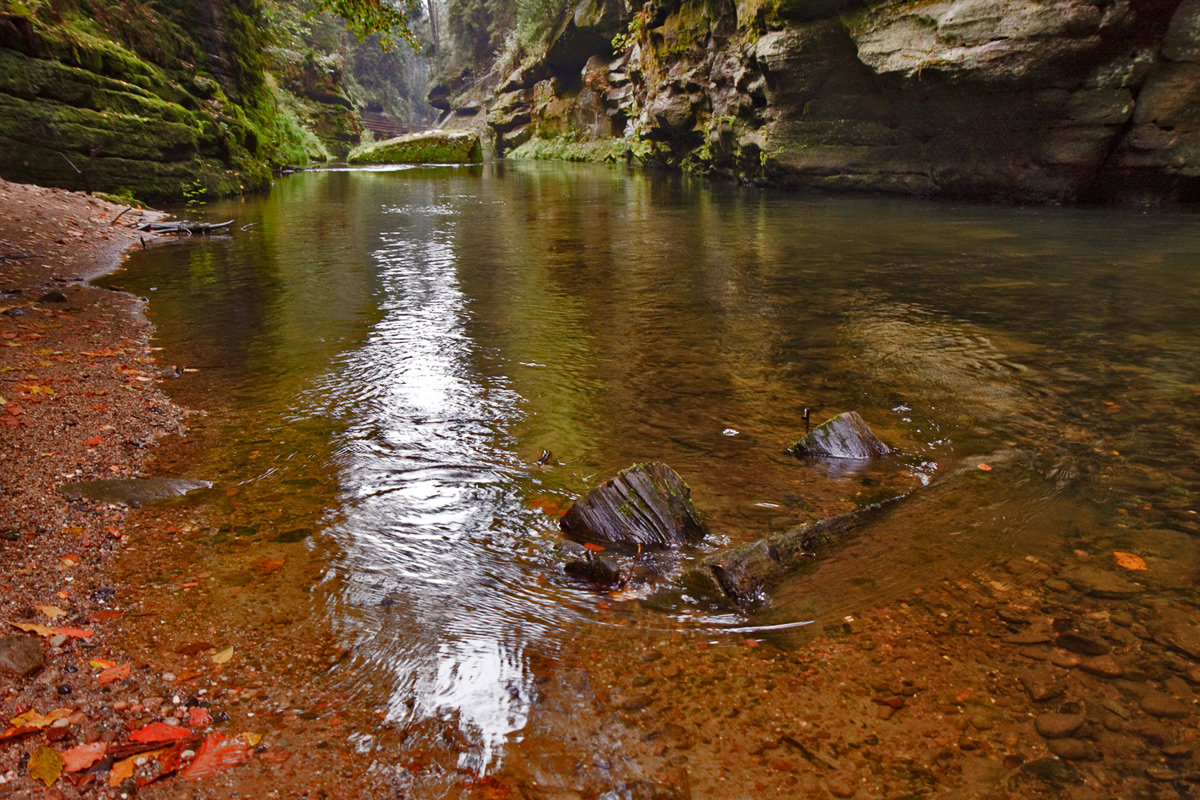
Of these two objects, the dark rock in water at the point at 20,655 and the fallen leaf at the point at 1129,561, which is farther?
the fallen leaf at the point at 1129,561

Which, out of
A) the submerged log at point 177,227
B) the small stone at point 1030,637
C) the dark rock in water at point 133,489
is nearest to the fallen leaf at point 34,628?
the dark rock in water at point 133,489

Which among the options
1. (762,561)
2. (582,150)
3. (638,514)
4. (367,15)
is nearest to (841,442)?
(762,561)

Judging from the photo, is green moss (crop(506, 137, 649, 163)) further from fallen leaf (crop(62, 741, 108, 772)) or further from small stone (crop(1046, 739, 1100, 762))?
fallen leaf (crop(62, 741, 108, 772))

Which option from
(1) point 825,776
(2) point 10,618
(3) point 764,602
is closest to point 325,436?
(2) point 10,618

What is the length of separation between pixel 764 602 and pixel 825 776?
2.65 feet

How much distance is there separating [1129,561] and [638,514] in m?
2.04

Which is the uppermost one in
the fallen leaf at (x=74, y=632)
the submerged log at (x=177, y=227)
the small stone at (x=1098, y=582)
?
the submerged log at (x=177, y=227)

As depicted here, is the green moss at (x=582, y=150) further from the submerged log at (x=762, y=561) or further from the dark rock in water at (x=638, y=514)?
the submerged log at (x=762, y=561)

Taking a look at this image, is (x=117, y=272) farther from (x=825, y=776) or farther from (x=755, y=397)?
(x=825, y=776)

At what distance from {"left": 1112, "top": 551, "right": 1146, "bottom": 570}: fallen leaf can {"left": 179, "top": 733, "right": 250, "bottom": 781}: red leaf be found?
328 cm

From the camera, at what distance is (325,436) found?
13.5 feet

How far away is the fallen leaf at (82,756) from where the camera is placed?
1.75 metres

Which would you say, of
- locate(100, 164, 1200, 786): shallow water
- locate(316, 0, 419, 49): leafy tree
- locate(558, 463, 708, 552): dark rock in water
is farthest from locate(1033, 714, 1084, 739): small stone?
locate(316, 0, 419, 49): leafy tree

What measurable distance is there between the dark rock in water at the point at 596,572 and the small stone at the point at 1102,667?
1.64m
